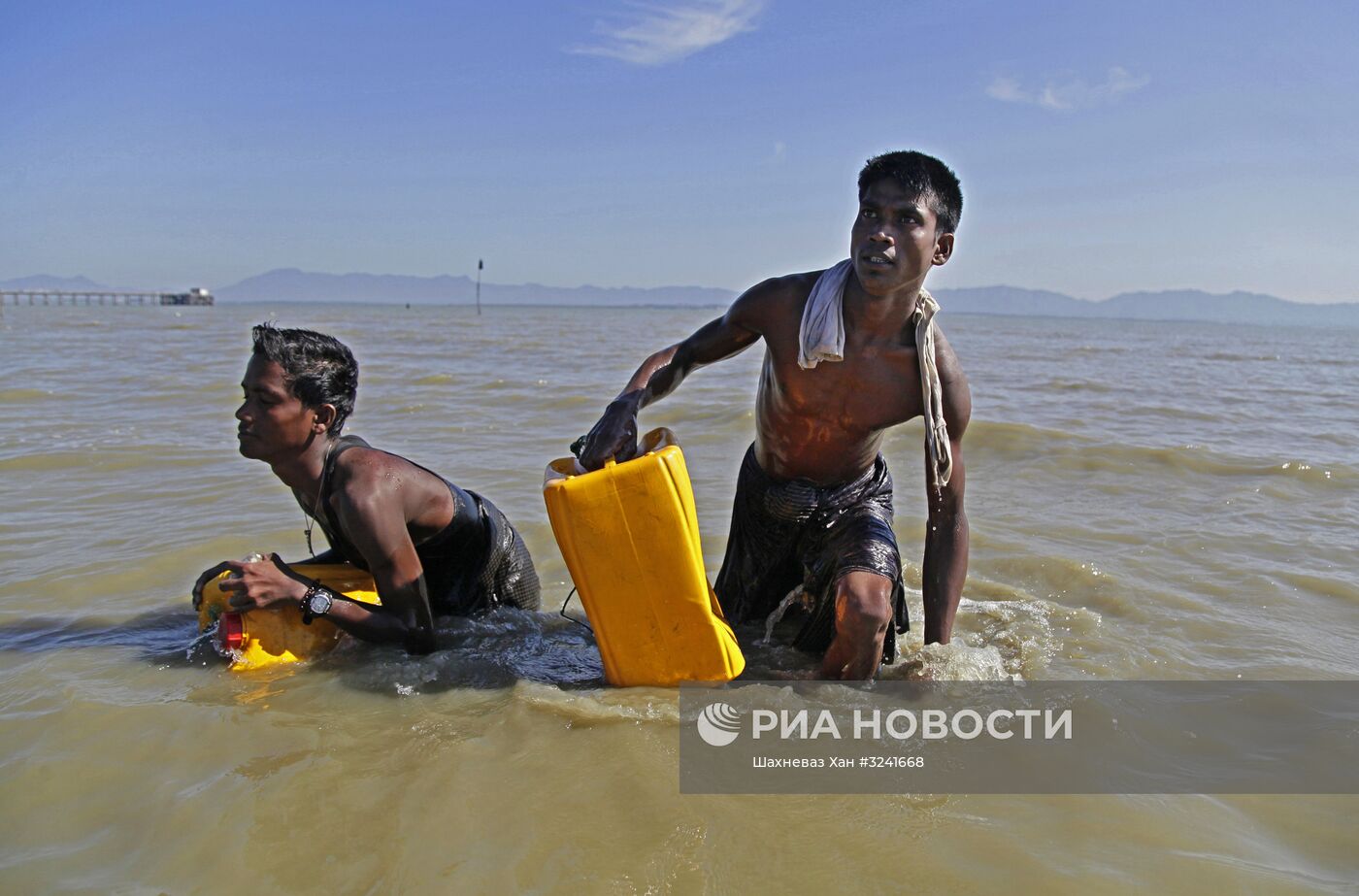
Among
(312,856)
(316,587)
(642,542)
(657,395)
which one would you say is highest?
(657,395)

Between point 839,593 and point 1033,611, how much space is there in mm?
1399

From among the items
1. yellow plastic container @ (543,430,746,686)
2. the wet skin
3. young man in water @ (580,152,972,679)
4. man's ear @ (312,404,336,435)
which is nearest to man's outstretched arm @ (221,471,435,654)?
the wet skin

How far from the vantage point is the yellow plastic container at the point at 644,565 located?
2.70 meters

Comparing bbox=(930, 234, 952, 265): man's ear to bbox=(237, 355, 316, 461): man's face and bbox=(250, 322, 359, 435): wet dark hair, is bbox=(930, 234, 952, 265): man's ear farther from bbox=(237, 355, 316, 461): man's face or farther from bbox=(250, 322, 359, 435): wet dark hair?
bbox=(237, 355, 316, 461): man's face

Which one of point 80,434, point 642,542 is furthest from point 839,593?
point 80,434

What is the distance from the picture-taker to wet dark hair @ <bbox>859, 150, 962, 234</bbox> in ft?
9.66

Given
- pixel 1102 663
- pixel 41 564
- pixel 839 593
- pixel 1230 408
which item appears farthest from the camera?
pixel 1230 408

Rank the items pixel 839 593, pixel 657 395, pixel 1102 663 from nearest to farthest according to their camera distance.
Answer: pixel 839 593, pixel 657 395, pixel 1102 663

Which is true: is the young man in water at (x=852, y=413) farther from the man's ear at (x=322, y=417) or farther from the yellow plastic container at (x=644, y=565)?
the man's ear at (x=322, y=417)

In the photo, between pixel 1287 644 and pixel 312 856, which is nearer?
pixel 312 856

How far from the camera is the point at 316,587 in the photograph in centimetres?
319

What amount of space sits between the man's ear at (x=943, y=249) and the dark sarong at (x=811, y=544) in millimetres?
740

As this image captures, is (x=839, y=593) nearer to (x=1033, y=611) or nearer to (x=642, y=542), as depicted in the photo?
(x=642, y=542)

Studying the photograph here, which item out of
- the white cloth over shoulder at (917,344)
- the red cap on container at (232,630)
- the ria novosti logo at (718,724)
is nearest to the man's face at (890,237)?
the white cloth over shoulder at (917,344)
